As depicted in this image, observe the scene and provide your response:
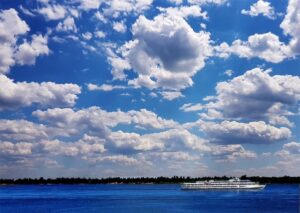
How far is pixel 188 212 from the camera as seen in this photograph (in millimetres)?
110438

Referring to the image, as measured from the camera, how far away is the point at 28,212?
11288 centimetres

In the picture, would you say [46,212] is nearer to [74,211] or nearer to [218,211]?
[74,211]

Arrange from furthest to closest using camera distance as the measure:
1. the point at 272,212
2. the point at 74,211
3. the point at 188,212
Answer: the point at 74,211, the point at 188,212, the point at 272,212

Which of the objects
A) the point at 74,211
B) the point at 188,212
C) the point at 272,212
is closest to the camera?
the point at 272,212

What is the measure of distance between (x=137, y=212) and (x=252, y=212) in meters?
27.4

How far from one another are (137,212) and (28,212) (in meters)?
27.3

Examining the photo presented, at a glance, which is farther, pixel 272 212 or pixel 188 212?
pixel 188 212

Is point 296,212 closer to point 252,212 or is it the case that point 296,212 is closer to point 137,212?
point 252,212

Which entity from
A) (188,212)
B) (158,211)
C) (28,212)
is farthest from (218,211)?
(28,212)

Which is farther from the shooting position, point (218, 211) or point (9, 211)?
point (9, 211)

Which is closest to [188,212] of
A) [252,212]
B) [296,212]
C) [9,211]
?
[252,212]

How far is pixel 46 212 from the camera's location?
4483 inches

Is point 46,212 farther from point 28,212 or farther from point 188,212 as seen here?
point 188,212

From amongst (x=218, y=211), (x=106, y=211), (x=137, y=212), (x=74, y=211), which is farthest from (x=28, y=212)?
(x=218, y=211)
